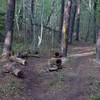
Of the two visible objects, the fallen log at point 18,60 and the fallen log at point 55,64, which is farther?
the fallen log at point 55,64

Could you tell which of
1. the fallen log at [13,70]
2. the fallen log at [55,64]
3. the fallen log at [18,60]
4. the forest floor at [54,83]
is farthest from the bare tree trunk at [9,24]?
the fallen log at [13,70]

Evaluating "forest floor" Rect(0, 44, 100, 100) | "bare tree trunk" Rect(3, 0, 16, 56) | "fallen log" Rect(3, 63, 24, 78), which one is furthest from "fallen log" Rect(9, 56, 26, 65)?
"fallen log" Rect(3, 63, 24, 78)

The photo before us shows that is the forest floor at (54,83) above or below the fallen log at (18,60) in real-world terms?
below

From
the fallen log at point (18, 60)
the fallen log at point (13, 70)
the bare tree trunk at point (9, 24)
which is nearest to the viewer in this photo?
the fallen log at point (13, 70)

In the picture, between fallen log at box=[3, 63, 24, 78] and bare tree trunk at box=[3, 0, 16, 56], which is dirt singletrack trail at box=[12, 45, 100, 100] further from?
bare tree trunk at box=[3, 0, 16, 56]

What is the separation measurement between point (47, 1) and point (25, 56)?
78.9ft

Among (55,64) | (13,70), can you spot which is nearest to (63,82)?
(55,64)

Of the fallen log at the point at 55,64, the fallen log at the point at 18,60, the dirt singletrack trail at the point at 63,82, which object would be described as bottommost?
the dirt singletrack trail at the point at 63,82

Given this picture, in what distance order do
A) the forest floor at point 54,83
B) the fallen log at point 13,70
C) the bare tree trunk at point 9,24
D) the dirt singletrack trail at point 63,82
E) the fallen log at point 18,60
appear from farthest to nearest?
the bare tree trunk at point 9,24 → the fallen log at point 18,60 → the fallen log at point 13,70 → the dirt singletrack trail at point 63,82 → the forest floor at point 54,83

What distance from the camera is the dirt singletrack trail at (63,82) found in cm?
898

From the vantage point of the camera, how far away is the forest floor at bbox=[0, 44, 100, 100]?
8.75 metres

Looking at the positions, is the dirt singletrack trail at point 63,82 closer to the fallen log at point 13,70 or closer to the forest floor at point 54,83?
the forest floor at point 54,83

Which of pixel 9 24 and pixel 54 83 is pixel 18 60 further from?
pixel 54 83

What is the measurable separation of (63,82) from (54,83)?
394 mm
